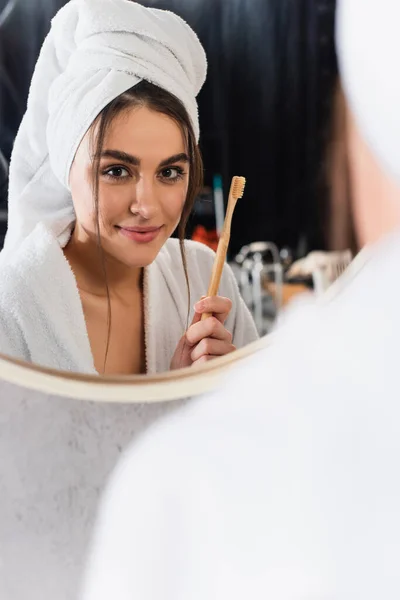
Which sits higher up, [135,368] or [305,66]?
[305,66]

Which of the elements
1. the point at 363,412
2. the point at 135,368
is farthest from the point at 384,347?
the point at 135,368

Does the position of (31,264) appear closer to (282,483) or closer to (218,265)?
(218,265)

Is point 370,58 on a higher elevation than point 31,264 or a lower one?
higher

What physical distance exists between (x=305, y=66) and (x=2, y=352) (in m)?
0.30

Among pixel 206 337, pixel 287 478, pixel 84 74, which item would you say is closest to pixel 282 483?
pixel 287 478

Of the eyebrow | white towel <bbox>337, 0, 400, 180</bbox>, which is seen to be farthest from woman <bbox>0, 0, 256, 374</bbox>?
white towel <bbox>337, 0, 400, 180</bbox>

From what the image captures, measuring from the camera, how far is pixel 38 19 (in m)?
0.44

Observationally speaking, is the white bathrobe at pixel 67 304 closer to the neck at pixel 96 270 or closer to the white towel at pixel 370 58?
the neck at pixel 96 270

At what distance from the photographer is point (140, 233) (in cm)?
46

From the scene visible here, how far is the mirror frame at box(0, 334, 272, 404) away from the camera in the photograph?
479mm

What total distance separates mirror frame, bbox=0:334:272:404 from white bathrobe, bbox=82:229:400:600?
0.7 inches

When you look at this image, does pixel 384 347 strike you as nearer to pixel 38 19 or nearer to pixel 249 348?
pixel 249 348

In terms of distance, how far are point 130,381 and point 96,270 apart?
0.09 m

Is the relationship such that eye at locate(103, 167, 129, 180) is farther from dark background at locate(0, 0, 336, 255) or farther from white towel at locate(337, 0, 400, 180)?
white towel at locate(337, 0, 400, 180)
